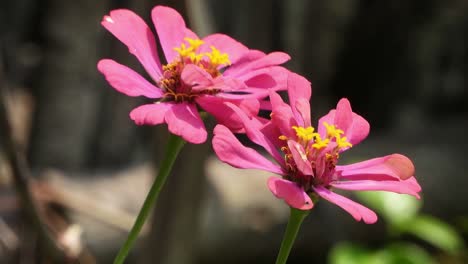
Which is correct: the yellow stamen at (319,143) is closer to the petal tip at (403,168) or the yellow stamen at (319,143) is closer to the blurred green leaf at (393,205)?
the petal tip at (403,168)

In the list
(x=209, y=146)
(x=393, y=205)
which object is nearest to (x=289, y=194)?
(x=209, y=146)

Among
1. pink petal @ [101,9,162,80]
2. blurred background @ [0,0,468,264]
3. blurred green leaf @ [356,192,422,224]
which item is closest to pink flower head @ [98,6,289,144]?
pink petal @ [101,9,162,80]

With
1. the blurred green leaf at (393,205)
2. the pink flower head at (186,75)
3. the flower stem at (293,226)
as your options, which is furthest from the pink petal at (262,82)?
the blurred green leaf at (393,205)

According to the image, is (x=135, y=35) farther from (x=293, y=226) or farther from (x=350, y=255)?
(x=350, y=255)

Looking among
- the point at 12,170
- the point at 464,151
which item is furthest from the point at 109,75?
the point at 464,151

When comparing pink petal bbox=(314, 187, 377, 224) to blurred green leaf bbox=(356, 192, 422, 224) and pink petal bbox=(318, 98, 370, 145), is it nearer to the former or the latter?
pink petal bbox=(318, 98, 370, 145)

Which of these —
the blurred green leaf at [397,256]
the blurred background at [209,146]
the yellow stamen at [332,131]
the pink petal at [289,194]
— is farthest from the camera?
the blurred green leaf at [397,256]
